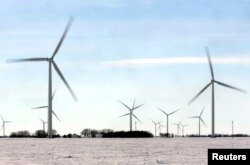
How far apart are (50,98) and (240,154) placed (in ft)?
367

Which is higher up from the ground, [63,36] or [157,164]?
[63,36]

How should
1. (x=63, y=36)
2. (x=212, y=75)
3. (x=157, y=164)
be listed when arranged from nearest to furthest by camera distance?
(x=157, y=164), (x=63, y=36), (x=212, y=75)

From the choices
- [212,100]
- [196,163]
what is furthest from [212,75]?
[196,163]

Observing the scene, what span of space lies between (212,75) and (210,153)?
139464 millimetres

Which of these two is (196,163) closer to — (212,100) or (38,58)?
(38,58)

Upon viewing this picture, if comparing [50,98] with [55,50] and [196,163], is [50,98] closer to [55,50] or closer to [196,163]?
[55,50]

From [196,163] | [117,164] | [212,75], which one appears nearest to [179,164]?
[196,163]

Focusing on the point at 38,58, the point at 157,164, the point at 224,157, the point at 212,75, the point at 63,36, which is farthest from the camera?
the point at 212,75

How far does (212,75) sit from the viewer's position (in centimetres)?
18112

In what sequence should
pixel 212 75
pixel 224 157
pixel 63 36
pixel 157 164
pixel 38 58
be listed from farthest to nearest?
1. pixel 212 75
2. pixel 38 58
3. pixel 63 36
4. pixel 157 164
5. pixel 224 157

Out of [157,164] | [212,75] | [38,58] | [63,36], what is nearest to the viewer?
[157,164]

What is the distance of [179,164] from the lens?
2304 inches

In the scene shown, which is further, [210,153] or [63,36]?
[63,36]

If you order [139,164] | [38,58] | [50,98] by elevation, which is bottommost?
[139,164]
